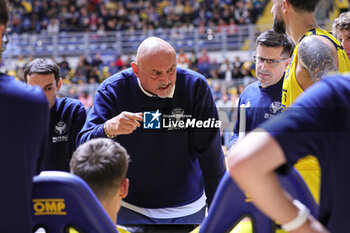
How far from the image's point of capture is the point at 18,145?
56.0 inches

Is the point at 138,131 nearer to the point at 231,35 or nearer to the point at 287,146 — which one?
the point at 287,146

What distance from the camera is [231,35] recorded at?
17.7m

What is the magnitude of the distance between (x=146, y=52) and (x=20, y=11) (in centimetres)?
2217

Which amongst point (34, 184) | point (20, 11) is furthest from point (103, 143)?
point (20, 11)

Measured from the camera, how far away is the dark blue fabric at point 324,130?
3.99 feet

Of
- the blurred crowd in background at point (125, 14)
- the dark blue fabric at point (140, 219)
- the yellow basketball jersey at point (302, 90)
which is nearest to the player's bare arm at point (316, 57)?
the yellow basketball jersey at point (302, 90)

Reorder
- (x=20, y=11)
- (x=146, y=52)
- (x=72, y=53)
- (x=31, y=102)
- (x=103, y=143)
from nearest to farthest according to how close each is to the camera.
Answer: (x=31, y=102) < (x=103, y=143) < (x=146, y=52) < (x=72, y=53) < (x=20, y=11)

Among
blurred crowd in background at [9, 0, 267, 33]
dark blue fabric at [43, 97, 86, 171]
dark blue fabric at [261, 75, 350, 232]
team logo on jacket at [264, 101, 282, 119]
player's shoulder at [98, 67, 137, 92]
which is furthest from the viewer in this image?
blurred crowd in background at [9, 0, 267, 33]

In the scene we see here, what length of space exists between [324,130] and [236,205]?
Result: 414 millimetres

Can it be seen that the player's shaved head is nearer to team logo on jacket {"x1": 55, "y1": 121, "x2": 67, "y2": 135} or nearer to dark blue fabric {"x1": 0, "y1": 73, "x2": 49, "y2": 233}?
team logo on jacket {"x1": 55, "y1": 121, "x2": 67, "y2": 135}

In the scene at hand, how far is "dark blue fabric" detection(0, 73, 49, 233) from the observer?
1408 millimetres

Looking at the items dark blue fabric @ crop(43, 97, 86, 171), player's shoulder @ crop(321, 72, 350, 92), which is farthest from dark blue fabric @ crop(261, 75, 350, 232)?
dark blue fabric @ crop(43, 97, 86, 171)

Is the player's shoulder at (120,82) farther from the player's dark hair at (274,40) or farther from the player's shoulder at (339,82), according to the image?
the player's shoulder at (339,82)

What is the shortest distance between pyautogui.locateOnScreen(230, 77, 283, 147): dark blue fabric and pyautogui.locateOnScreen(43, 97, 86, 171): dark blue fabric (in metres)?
1.18
